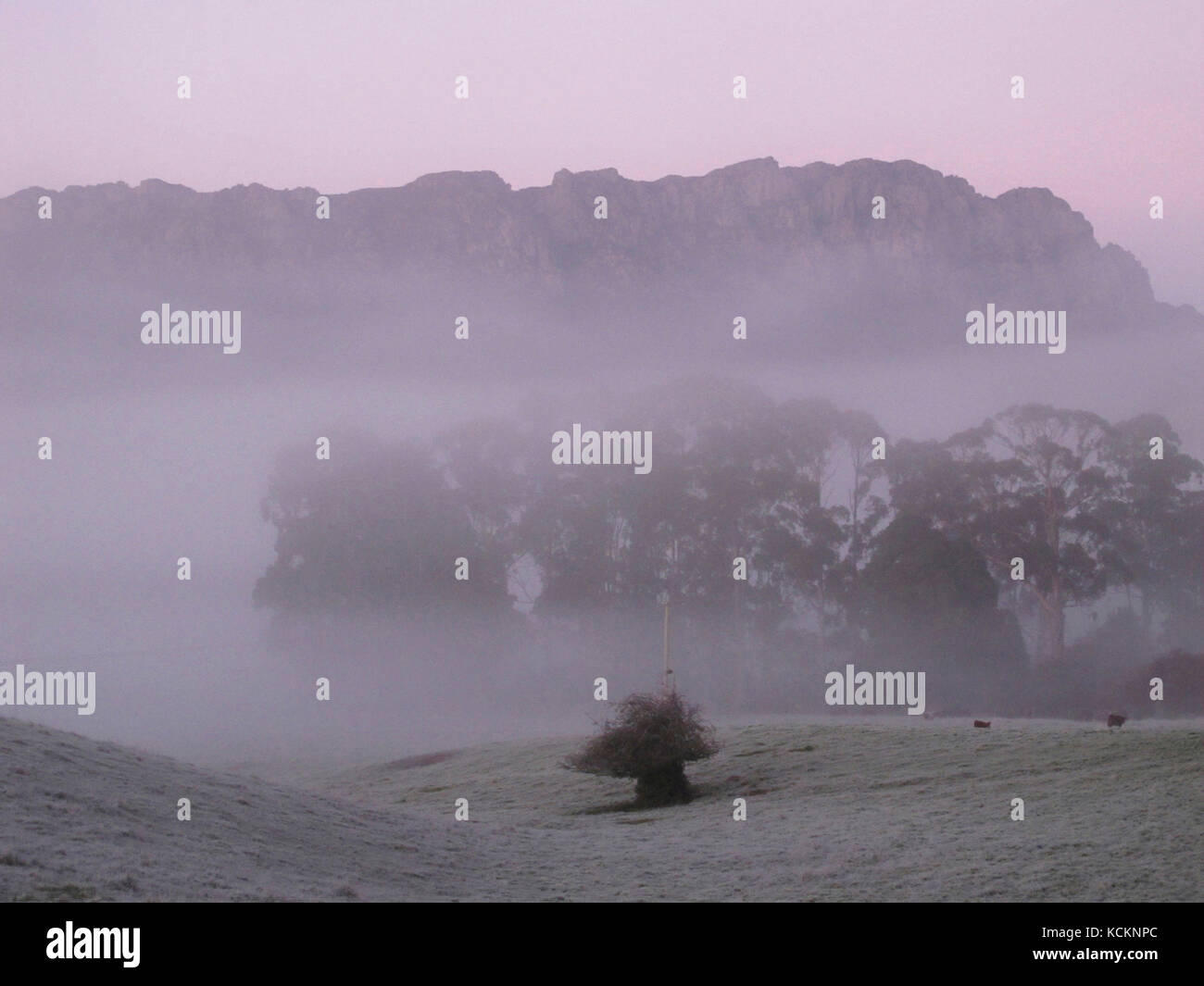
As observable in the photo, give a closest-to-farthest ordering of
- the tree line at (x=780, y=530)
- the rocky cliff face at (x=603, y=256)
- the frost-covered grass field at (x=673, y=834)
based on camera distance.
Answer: the frost-covered grass field at (x=673, y=834) → the tree line at (x=780, y=530) → the rocky cliff face at (x=603, y=256)

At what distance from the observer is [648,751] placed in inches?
1072

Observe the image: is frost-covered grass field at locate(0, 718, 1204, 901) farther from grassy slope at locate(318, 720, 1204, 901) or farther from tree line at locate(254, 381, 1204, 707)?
tree line at locate(254, 381, 1204, 707)

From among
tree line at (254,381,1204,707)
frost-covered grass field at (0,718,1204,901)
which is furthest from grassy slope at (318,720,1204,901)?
tree line at (254,381,1204,707)

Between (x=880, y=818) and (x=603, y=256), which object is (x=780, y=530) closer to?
(x=880, y=818)

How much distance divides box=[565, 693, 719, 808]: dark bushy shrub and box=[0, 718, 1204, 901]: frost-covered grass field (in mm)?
902

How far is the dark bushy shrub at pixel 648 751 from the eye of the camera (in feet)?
89.4

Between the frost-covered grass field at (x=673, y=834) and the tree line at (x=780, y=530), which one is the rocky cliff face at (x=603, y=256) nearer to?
the tree line at (x=780, y=530)

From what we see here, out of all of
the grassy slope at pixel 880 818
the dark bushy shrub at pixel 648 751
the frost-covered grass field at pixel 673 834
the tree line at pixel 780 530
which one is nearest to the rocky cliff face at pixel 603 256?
the tree line at pixel 780 530

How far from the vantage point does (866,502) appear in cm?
6209

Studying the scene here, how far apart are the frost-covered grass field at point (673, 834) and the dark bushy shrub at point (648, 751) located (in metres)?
0.90

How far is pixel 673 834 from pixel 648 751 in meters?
5.78
